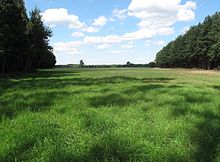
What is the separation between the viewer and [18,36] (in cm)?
5838

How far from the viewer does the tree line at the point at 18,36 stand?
2092 inches

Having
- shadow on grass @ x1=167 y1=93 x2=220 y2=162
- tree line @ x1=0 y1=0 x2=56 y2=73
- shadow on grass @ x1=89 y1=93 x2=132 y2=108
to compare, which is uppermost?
tree line @ x1=0 y1=0 x2=56 y2=73

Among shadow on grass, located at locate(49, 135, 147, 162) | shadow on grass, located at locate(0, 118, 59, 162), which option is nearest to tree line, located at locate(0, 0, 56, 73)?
shadow on grass, located at locate(0, 118, 59, 162)

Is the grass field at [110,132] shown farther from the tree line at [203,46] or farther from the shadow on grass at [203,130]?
the tree line at [203,46]

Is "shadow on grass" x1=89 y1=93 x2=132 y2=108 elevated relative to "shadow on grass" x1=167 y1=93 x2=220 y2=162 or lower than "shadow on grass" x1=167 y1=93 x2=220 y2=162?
elevated

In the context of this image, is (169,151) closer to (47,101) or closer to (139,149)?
(139,149)

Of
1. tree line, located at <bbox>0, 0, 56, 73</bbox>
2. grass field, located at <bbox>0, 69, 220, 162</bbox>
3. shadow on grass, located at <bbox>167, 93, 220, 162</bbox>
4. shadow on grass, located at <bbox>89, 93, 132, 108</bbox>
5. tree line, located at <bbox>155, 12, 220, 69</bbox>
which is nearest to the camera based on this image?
grass field, located at <bbox>0, 69, 220, 162</bbox>

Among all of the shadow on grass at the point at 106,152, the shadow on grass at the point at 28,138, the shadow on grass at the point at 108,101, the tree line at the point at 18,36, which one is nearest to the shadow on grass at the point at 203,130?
the shadow on grass at the point at 106,152

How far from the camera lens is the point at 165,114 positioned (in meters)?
10.2

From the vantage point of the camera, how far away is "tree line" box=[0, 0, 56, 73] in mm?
53125

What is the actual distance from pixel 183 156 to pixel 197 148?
0.62 metres

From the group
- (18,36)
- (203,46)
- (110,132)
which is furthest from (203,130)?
(203,46)

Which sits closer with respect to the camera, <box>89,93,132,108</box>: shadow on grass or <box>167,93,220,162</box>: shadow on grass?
<box>167,93,220,162</box>: shadow on grass

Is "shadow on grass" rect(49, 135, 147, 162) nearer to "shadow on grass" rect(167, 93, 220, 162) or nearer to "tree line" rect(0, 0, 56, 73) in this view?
"shadow on grass" rect(167, 93, 220, 162)
